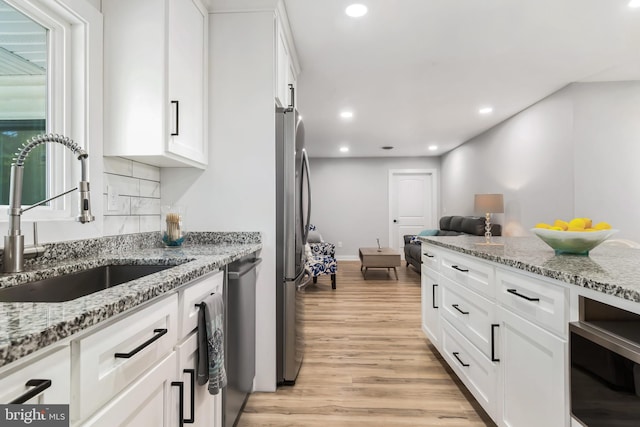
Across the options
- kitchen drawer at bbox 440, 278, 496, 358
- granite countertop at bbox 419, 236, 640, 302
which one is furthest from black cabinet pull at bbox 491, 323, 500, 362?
granite countertop at bbox 419, 236, 640, 302

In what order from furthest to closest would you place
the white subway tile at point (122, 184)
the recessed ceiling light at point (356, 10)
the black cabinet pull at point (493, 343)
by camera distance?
the recessed ceiling light at point (356, 10) → the white subway tile at point (122, 184) → the black cabinet pull at point (493, 343)

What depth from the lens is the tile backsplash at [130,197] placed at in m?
1.67

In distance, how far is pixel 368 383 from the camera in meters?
2.11

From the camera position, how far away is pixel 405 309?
12.3 feet

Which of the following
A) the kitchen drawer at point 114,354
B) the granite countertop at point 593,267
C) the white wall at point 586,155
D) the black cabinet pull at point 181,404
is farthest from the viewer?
the white wall at point 586,155

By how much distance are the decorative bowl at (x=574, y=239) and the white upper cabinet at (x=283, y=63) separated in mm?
1748

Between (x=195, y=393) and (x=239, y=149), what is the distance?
1434 millimetres

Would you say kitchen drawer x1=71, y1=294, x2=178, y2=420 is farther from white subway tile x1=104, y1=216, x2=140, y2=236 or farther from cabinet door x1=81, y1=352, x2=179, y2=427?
white subway tile x1=104, y1=216, x2=140, y2=236

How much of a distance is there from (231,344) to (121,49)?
1.56 meters

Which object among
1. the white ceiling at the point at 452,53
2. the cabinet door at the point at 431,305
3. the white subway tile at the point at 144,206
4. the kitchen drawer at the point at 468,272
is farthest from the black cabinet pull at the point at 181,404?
the white ceiling at the point at 452,53

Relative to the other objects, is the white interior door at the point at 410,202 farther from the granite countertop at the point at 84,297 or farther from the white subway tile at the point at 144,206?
the white subway tile at the point at 144,206

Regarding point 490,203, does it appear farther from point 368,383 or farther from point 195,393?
point 195,393

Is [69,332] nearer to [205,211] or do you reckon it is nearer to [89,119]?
[89,119]

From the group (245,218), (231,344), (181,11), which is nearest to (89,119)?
(181,11)
